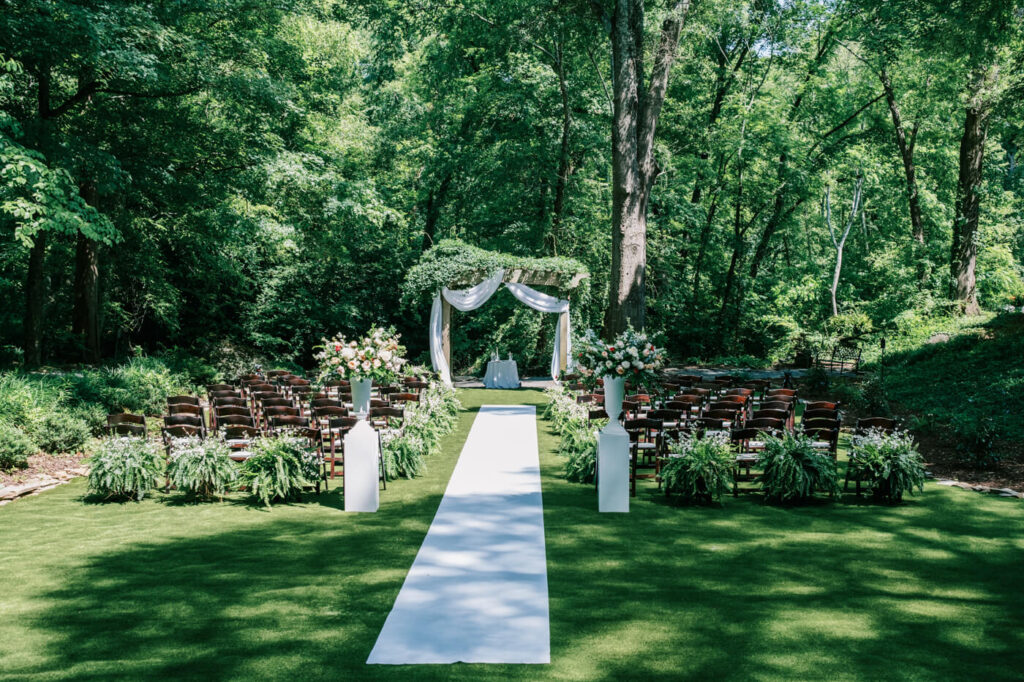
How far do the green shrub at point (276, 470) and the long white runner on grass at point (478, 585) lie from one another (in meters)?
1.71

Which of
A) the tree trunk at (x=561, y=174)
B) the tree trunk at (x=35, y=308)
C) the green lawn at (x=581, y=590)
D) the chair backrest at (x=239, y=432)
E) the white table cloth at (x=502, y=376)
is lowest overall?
the green lawn at (x=581, y=590)

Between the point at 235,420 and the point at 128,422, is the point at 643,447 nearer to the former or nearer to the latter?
the point at 235,420

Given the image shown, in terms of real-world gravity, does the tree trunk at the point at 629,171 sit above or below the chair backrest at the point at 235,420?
above

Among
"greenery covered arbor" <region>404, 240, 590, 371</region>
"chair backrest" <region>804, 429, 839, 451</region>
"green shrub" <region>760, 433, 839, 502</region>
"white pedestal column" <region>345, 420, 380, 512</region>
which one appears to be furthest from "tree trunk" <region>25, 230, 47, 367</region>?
"chair backrest" <region>804, 429, 839, 451</region>

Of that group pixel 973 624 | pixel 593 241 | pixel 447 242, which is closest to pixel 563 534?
pixel 973 624

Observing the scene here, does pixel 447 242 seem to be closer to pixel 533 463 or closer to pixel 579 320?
pixel 579 320

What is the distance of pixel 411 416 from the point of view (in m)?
11.6

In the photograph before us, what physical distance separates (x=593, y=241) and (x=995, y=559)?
2114 centimetres

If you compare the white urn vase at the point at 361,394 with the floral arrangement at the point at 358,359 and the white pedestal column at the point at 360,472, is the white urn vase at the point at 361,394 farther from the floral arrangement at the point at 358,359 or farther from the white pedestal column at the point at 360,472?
the white pedestal column at the point at 360,472

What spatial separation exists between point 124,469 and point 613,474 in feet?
17.8

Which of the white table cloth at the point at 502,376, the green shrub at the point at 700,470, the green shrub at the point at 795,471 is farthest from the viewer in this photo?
the white table cloth at the point at 502,376

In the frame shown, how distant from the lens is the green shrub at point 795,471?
27.7 ft

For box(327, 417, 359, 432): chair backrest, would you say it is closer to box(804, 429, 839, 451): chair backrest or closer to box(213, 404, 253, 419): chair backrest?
box(213, 404, 253, 419): chair backrest

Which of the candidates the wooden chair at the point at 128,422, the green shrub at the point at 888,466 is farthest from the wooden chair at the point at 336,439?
the green shrub at the point at 888,466
